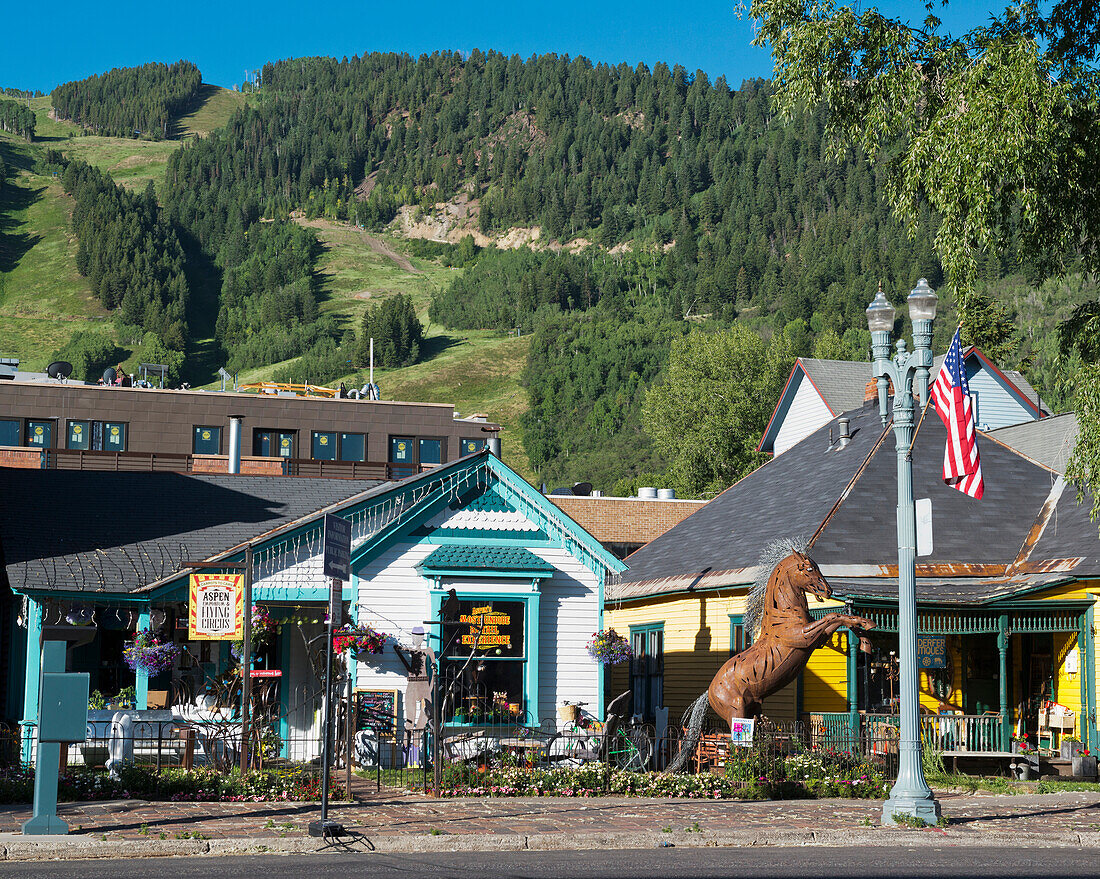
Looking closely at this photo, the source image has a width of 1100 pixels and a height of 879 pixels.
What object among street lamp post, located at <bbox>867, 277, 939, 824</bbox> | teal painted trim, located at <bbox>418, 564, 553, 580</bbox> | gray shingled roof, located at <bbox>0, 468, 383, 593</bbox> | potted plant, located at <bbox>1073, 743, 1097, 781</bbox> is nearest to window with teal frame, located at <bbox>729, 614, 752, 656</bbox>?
teal painted trim, located at <bbox>418, 564, 553, 580</bbox>

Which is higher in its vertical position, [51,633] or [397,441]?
[397,441]

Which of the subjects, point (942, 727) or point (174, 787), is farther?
point (942, 727)

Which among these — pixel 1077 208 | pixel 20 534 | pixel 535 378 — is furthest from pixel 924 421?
pixel 535 378

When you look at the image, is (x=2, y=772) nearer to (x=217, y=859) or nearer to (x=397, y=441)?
(x=217, y=859)

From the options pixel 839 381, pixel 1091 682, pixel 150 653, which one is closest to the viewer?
pixel 150 653

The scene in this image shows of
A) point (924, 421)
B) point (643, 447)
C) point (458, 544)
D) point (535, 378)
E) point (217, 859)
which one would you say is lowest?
point (217, 859)

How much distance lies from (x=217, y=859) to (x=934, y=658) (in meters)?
14.9

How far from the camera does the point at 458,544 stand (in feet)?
72.5

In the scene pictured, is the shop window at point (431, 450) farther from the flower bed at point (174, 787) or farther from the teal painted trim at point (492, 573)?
the flower bed at point (174, 787)

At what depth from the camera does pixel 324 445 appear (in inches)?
2000

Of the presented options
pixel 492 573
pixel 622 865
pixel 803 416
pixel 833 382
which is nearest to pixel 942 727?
pixel 492 573

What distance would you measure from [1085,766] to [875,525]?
5790 millimetres

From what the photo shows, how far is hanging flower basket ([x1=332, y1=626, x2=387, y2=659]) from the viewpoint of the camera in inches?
790

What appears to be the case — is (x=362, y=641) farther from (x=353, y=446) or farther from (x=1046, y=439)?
(x=353, y=446)
